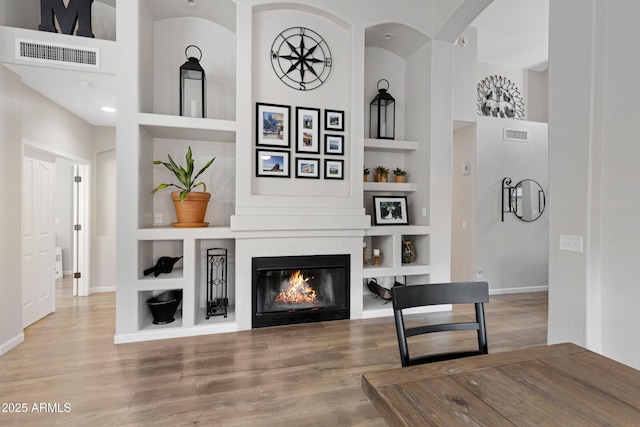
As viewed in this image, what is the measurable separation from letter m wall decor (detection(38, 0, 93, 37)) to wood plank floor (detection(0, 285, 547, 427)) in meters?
2.99

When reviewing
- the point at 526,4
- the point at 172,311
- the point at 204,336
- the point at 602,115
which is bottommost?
the point at 204,336

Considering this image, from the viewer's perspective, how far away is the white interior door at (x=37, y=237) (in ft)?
11.4

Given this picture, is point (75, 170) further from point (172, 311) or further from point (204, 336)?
point (204, 336)

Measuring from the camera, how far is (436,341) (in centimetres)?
304

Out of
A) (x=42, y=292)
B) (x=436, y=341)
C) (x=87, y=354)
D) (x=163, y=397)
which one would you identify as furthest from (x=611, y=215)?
(x=42, y=292)

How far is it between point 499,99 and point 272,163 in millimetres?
4384

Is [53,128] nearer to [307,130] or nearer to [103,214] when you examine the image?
[103,214]

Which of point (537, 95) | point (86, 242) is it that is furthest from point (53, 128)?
point (537, 95)

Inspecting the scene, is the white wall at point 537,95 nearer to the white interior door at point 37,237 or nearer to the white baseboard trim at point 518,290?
the white baseboard trim at point 518,290

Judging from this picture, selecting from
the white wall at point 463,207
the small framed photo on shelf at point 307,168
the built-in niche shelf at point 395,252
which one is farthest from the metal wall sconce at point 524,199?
the small framed photo on shelf at point 307,168

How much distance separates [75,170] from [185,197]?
271 cm

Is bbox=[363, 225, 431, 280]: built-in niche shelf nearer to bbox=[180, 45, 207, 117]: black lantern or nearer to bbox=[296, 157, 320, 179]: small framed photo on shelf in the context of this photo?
bbox=[296, 157, 320, 179]: small framed photo on shelf

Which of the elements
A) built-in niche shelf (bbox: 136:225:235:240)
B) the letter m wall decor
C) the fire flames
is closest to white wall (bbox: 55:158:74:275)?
the letter m wall decor

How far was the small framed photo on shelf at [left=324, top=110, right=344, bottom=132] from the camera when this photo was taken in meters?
3.73
